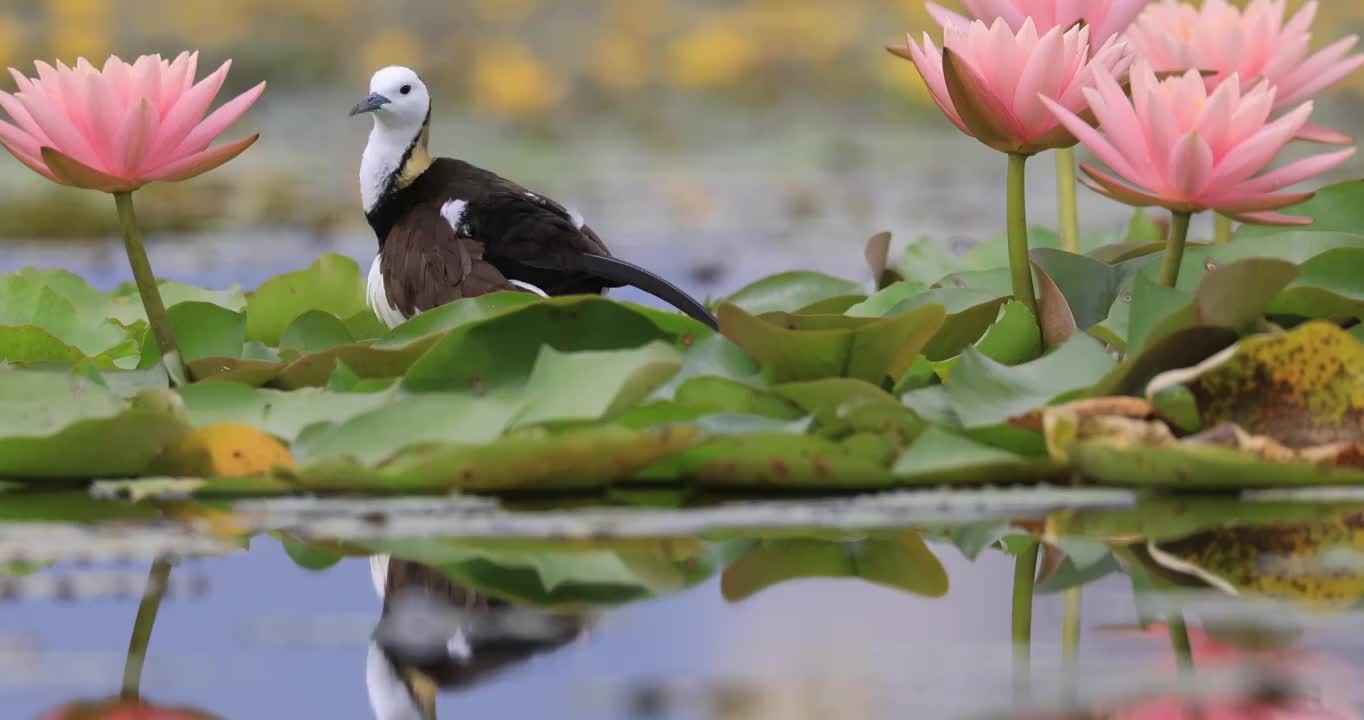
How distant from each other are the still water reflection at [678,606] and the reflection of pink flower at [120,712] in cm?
2

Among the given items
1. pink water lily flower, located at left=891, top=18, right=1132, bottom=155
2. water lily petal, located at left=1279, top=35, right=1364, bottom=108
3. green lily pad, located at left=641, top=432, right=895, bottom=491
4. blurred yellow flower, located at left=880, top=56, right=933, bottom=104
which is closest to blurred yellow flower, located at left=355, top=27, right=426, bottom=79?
blurred yellow flower, located at left=880, top=56, right=933, bottom=104

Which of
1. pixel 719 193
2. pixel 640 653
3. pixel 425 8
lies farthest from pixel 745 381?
pixel 425 8

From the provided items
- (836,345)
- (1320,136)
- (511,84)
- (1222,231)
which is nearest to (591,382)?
(836,345)

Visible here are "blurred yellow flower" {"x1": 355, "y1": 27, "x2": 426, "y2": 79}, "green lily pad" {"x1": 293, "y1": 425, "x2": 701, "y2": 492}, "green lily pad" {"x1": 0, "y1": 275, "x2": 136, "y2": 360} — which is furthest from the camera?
"blurred yellow flower" {"x1": 355, "y1": 27, "x2": 426, "y2": 79}

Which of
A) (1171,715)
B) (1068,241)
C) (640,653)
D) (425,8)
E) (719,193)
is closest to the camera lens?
(1171,715)

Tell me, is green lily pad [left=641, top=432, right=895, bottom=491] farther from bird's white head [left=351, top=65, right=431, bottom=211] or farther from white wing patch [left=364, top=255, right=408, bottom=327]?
bird's white head [left=351, top=65, right=431, bottom=211]

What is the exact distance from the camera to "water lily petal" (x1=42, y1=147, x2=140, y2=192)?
7.92 ft

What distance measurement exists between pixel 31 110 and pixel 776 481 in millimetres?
1167

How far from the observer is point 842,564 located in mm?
1856

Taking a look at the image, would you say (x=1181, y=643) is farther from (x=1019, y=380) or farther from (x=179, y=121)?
(x=179, y=121)

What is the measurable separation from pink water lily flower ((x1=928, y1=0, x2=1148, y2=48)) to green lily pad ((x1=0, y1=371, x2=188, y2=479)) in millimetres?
1250

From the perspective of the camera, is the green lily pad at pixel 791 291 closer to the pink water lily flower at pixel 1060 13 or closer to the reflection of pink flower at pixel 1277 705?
the pink water lily flower at pixel 1060 13

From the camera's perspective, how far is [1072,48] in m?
2.45

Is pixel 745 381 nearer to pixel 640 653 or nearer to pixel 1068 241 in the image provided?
pixel 640 653
